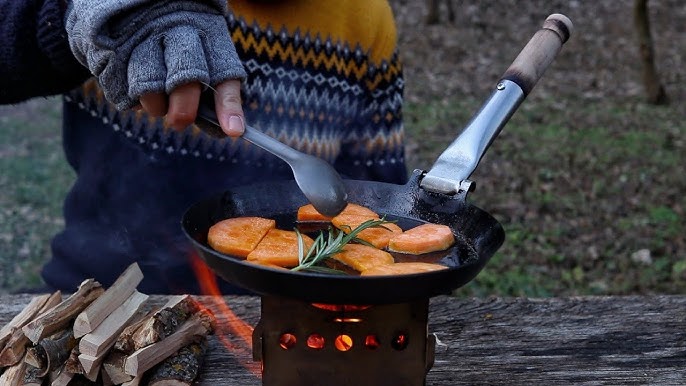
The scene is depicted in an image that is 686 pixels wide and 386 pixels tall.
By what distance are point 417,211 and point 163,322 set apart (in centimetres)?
77

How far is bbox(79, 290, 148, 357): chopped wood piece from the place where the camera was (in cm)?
211

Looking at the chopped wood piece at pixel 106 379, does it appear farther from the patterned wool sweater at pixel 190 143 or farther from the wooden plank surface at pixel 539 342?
the patterned wool sweater at pixel 190 143

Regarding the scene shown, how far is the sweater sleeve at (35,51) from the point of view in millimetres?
2307

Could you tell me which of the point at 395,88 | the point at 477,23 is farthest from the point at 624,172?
the point at 477,23

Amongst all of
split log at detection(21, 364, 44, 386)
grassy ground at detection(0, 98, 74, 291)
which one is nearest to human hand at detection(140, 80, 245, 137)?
Answer: split log at detection(21, 364, 44, 386)

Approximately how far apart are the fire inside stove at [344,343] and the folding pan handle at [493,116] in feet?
1.05

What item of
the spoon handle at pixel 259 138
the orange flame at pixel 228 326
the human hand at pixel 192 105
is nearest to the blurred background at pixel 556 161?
the orange flame at pixel 228 326

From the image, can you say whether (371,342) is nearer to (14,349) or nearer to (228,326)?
(228,326)

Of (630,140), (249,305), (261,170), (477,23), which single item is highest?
(261,170)

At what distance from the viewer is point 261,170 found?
2.95m

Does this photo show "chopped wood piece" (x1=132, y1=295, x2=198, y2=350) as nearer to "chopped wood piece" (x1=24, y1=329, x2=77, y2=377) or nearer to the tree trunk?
"chopped wood piece" (x1=24, y1=329, x2=77, y2=377)

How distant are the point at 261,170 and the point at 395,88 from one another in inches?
25.2

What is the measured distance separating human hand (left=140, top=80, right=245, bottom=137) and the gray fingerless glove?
0.03 metres

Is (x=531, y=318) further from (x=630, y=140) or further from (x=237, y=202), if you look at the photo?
(x=630, y=140)
